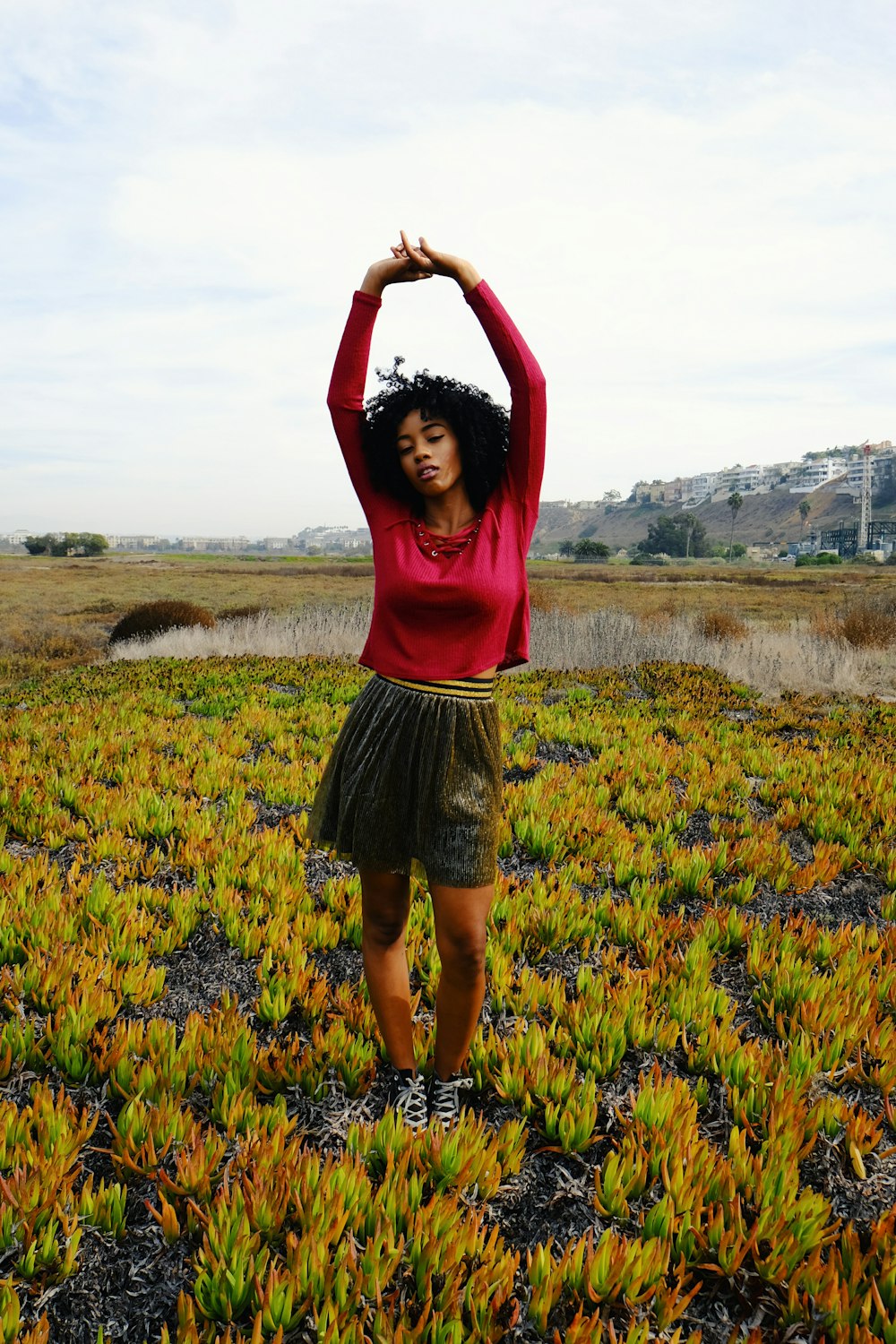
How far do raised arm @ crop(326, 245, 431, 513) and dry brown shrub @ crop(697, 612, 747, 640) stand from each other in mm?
13809

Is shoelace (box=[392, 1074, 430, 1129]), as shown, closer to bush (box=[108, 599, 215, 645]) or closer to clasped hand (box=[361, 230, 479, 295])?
clasped hand (box=[361, 230, 479, 295])

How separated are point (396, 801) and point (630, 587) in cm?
4080

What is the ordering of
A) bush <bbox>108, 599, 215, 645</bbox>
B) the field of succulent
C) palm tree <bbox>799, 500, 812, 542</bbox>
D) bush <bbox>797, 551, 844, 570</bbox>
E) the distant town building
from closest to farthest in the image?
the field of succulent
bush <bbox>108, 599, 215, 645</bbox>
bush <bbox>797, 551, 844, 570</bbox>
palm tree <bbox>799, 500, 812, 542</bbox>
the distant town building

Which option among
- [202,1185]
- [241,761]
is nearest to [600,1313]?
[202,1185]

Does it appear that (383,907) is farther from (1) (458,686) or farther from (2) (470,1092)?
(2) (470,1092)

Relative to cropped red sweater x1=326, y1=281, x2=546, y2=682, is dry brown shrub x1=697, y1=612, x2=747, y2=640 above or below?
below

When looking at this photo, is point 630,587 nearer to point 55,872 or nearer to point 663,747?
point 663,747

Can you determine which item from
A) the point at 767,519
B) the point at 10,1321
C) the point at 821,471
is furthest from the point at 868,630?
the point at 821,471

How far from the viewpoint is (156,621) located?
56.5ft

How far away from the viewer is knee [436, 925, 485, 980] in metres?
2.09

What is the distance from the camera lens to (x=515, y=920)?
3582 millimetres

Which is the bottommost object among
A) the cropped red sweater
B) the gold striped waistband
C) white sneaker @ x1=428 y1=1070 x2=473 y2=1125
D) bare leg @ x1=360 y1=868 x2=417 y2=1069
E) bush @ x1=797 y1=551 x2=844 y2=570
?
white sneaker @ x1=428 y1=1070 x2=473 y2=1125

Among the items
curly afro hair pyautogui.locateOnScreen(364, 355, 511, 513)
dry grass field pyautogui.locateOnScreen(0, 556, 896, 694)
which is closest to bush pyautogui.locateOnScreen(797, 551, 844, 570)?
dry grass field pyautogui.locateOnScreen(0, 556, 896, 694)

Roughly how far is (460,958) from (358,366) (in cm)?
176
